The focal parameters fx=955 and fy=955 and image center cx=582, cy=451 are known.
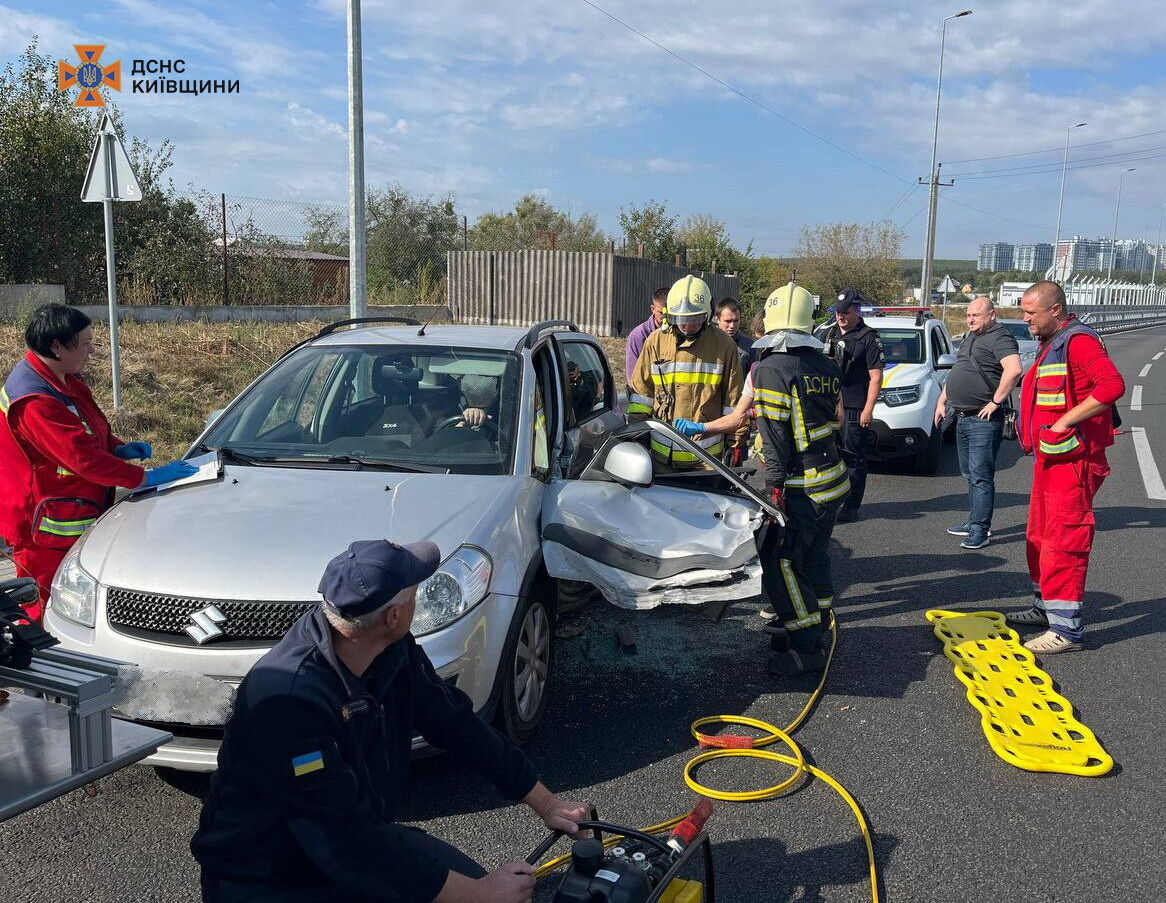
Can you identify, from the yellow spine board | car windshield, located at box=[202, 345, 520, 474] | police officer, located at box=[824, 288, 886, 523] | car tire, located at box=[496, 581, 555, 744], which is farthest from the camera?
police officer, located at box=[824, 288, 886, 523]

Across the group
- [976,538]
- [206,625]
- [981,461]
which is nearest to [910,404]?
[981,461]

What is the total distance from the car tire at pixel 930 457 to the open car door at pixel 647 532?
20.9ft

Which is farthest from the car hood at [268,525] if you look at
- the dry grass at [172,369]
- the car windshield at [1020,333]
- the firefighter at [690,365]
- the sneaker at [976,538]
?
the car windshield at [1020,333]

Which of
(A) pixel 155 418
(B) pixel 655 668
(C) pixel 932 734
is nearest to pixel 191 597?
(B) pixel 655 668

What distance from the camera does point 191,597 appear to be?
3322 mm

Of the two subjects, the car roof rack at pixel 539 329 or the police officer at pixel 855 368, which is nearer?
the car roof rack at pixel 539 329

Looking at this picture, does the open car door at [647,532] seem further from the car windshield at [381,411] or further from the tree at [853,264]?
the tree at [853,264]

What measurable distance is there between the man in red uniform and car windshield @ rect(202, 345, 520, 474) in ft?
9.73

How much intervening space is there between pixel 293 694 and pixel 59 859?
5.98 ft

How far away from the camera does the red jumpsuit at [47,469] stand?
4109mm

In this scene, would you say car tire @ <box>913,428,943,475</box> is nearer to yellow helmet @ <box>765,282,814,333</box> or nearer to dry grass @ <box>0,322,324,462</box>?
yellow helmet @ <box>765,282,814,333</box>

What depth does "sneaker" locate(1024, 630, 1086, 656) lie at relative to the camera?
5172mm

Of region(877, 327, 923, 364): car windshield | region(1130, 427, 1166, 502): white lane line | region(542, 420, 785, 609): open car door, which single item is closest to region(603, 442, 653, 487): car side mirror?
region(542, 420, 785, 609): open car door

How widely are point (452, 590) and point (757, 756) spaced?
1502 mm
